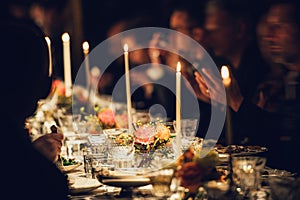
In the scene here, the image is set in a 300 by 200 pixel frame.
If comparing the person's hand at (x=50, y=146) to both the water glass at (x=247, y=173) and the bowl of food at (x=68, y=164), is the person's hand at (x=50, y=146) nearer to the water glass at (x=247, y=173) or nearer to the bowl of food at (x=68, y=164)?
the bowl of food at (x=68, y=164)

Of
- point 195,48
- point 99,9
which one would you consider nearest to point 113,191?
point 195,48

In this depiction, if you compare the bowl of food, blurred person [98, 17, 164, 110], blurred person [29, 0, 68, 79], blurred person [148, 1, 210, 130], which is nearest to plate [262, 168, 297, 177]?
the bowl of food

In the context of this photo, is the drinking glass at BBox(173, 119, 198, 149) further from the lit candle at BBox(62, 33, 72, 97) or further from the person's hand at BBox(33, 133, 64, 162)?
the lit candle at BBox(62, 33, 72, 97)

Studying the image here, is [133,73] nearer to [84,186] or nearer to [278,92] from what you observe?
[278,92]

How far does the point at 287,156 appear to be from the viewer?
12.3 ft

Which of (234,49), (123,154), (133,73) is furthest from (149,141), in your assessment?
(133,73)

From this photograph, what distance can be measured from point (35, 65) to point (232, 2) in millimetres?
2866

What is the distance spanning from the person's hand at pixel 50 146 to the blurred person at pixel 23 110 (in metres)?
0.03

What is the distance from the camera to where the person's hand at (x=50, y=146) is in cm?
315

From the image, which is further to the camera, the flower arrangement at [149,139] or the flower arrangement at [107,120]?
the flower arrangement at [107,120]

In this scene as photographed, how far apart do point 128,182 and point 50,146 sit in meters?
0.46

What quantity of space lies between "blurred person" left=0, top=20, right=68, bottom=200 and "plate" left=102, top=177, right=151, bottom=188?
0.17 meters

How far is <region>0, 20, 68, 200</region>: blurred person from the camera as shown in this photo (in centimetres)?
286

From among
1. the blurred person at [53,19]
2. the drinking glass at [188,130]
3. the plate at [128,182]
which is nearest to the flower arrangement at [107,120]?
the drinking glass at [188,130]
